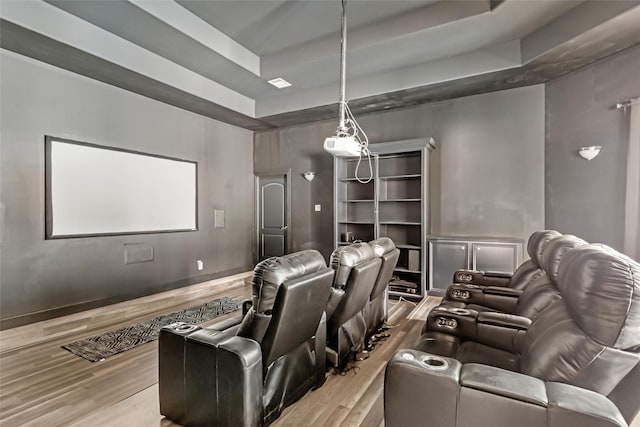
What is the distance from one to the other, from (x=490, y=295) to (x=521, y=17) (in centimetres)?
281

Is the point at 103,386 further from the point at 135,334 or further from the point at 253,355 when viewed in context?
the point at 253,355

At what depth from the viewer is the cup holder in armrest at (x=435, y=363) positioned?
1276 millimetres

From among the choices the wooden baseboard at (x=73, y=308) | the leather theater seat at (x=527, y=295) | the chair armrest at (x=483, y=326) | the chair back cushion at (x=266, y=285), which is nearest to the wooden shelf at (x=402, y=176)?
the leather theater seat at (x=527, y=295)

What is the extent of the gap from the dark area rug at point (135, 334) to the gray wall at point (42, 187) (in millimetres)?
876

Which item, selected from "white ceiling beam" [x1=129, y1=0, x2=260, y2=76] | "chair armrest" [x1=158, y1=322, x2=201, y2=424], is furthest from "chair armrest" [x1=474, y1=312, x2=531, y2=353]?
"white ceiling beam" [x1=129, y1=0, x2=260, y2=76]

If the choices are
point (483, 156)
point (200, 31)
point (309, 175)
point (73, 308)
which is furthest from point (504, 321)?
point (73, 308)

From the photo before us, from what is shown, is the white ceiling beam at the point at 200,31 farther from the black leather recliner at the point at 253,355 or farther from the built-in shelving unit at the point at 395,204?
the black leather recliner at the point at 253,355

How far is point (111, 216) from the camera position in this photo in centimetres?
426

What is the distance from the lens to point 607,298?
1.16 metres

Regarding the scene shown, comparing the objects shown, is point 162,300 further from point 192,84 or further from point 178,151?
point 192,84

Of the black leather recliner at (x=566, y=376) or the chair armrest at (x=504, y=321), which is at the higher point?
the black leather recliner at (x=566, y=376)

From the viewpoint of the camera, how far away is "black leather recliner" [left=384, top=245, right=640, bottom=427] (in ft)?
3.57

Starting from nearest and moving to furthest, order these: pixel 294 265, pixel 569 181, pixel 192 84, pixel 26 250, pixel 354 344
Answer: pixel 294 265
pixel 354 344
pixel 26 250
pixel 569 181
pixel 192 84

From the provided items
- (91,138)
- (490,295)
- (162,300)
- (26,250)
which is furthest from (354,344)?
(91,138)
